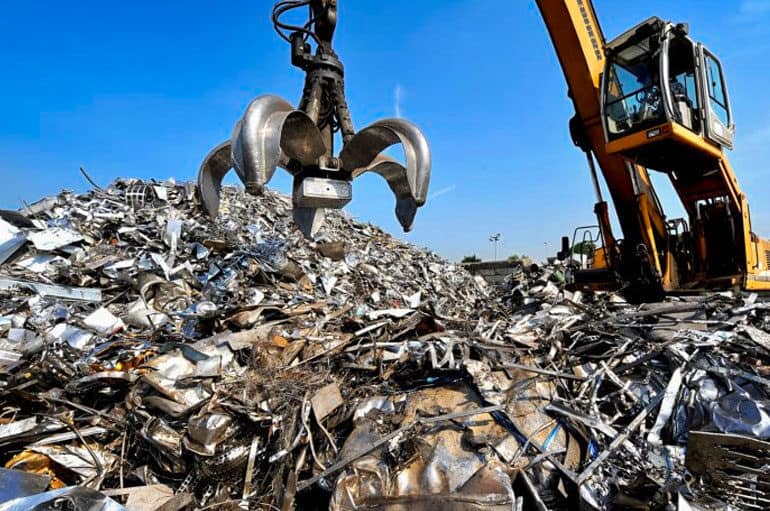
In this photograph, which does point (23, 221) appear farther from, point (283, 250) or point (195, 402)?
point (195, 402)

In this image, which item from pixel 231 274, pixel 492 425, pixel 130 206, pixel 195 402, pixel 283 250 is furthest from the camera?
pixel 130 206

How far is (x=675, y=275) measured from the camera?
18.1 feet

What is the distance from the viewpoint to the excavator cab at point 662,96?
15.0 feet

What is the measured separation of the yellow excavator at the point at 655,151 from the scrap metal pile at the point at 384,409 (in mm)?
1424

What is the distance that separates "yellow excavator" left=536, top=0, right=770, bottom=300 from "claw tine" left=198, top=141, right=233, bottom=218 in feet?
14.2

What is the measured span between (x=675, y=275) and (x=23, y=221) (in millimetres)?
8971

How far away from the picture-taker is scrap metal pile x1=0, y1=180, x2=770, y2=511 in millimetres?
1965

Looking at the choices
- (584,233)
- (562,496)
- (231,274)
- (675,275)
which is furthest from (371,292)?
(562,496)

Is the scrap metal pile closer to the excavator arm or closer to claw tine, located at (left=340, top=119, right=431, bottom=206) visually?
claw tine, located at (left=340, top=119, right=431, bottom=206)

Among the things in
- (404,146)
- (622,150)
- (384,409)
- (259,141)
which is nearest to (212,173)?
(259,141)

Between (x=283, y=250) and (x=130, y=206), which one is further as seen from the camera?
(x=130, y=206)

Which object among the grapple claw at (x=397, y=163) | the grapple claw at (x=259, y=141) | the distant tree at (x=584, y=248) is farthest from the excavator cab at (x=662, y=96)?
the grapple claw at (x=259, y=141)

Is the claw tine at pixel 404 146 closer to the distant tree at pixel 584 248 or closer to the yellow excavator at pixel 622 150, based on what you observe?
the yellow excavator at pixel 622 150

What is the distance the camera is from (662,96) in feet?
14.7
